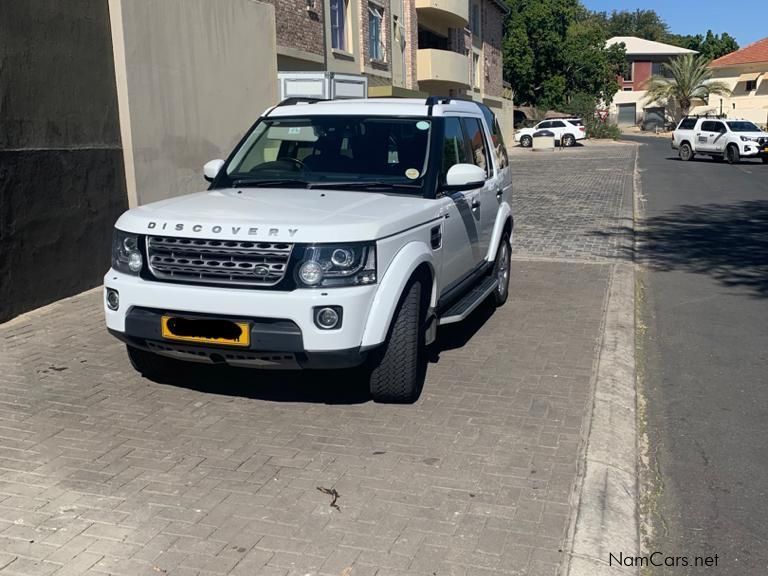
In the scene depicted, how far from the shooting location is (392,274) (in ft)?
16.0

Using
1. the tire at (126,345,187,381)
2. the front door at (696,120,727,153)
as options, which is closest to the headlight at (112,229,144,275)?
the tire at (126,345,187,381)

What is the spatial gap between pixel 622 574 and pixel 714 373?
3.18 meters

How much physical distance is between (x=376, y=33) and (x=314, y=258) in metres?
22.5

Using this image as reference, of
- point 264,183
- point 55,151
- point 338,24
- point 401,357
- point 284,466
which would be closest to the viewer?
point 284,466

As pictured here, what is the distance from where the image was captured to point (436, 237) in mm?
5660

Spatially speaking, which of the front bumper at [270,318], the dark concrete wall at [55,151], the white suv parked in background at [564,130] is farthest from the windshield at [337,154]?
the white suv parked in background at [564,130]

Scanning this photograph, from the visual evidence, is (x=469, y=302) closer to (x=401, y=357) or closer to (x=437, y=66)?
(x=401, y=357)

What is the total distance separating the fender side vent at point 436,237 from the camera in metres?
5.55

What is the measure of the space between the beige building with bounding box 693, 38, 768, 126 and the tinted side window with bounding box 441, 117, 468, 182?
63823 mm

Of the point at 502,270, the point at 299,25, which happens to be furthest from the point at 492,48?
the point at 502,270

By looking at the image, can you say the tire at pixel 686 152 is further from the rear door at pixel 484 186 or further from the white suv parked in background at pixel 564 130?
the rear door at pixel 484 186

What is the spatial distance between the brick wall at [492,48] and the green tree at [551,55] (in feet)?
34.2

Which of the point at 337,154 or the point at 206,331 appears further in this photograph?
the point at 337,154

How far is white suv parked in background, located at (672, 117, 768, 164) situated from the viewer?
30.3 meters
